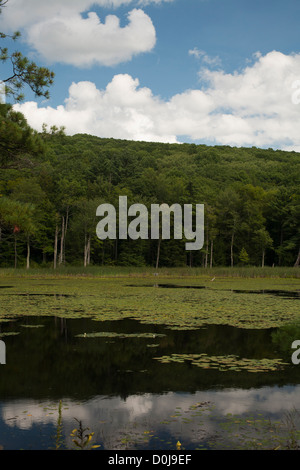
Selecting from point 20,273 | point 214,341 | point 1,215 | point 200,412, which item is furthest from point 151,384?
point 20,273

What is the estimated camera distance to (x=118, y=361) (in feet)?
30.2

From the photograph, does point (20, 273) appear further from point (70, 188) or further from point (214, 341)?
point (214, 341)

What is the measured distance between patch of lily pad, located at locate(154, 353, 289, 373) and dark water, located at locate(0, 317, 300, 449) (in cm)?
25

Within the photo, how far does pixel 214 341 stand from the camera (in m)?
11.3

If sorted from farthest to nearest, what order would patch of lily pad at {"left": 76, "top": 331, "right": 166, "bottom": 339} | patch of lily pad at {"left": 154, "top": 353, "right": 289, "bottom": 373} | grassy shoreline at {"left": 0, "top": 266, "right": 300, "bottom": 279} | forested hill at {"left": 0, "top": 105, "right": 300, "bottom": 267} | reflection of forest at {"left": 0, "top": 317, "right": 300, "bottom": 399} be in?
forested hill at {"left": 0, "top": 105, "right": 300, "bottom": 267} → grassy shoreline at {"left": 0, "top": 266, "right": 300, "bottom": 279} → patch of lily pad at {"left": 76, "top": 331, "right": 166, "bottom": 339} → patch of lily pad at {"left": 154, "top": 353, "right": 289, "bottom": 373} → reflection of forest at {"left": 0, "top": 317, "right": 300, "bottom": 399}

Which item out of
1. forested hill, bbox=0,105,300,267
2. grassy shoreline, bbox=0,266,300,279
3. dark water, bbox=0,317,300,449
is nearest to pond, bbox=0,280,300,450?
dark water, bbox=0,317,300,449

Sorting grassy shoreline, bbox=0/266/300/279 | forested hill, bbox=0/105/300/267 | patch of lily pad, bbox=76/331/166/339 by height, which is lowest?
grassy shoreline, bbox=0/266/300/279

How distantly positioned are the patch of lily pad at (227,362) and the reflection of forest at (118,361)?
240mm

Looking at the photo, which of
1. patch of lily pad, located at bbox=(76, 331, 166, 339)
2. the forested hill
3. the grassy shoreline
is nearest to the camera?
patch of lily pad, located at bbox=(76, 331, 166, 339)

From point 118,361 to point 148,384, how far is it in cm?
172

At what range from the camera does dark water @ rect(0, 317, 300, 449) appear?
18.1ft

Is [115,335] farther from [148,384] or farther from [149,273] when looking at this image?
[149,273]

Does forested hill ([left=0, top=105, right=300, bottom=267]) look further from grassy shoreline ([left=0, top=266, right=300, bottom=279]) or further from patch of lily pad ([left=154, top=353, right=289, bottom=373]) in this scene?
patch of lily pad ([left=154, top=353, right=289, bottom=373])

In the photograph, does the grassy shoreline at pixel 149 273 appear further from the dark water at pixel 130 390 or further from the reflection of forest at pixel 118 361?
the dark water at pixel 130 390
